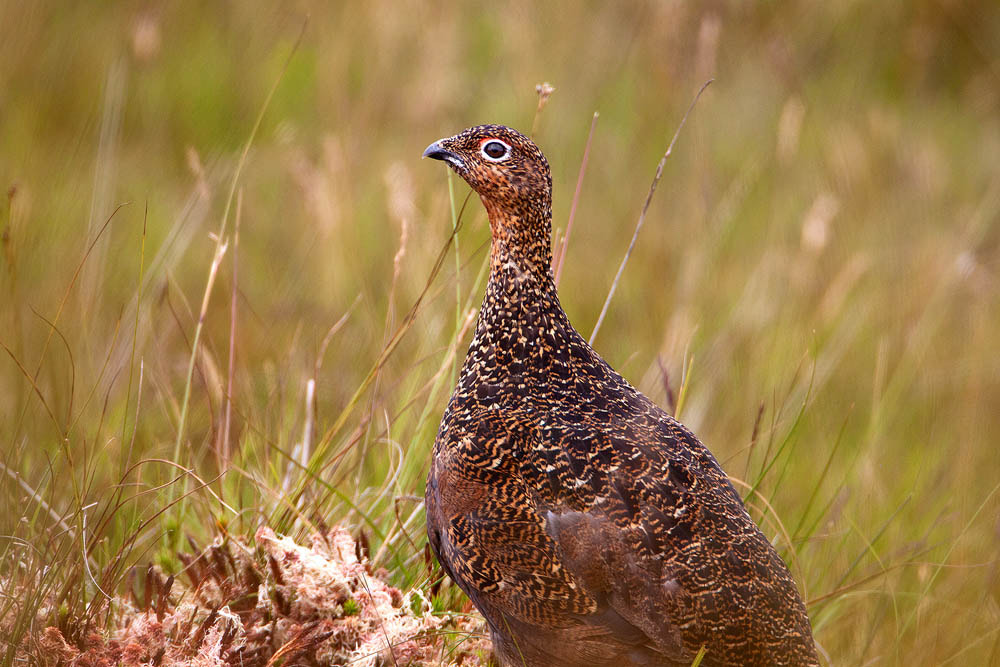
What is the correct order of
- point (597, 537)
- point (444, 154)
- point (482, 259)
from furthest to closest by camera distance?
point (482, 259)
point (444, 154)
point (597, 537)

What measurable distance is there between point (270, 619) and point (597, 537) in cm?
118

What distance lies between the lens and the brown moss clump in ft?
11.5

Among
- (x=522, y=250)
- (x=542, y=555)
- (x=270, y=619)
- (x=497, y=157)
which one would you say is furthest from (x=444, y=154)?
(x=270, y=619)

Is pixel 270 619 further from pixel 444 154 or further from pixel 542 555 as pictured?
pixel 444 154

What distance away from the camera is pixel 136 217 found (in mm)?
7844

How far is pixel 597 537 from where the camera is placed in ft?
11.0

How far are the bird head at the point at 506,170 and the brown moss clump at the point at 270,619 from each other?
1341mm

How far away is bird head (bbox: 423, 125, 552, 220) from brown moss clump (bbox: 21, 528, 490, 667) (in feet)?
4.40

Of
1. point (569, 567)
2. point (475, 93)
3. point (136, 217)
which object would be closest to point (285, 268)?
point (136, 217)

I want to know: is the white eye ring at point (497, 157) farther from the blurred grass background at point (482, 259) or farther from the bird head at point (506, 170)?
the blurred grass background at point (482, 259)

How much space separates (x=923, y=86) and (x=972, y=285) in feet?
11.0

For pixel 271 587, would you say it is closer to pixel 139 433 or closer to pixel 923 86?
pixel 139 433

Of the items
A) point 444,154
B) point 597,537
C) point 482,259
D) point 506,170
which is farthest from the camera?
point 482,259

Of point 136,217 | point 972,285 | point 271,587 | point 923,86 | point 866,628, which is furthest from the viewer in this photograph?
point 923,86
